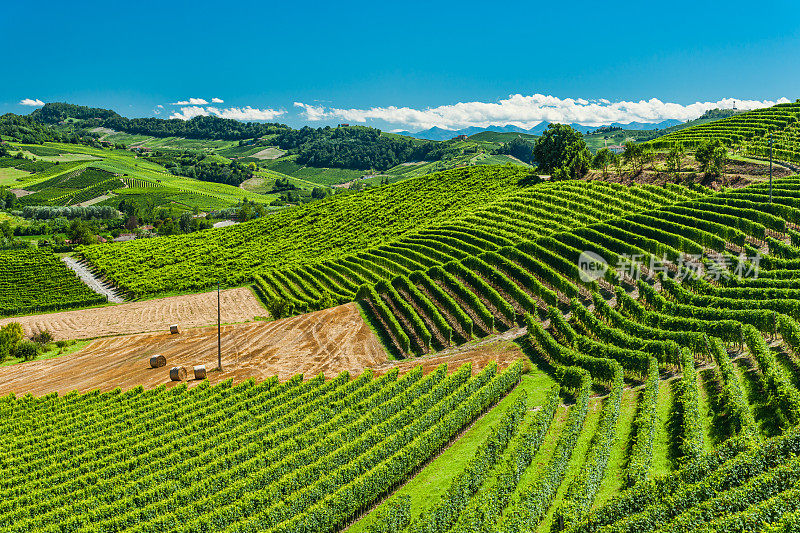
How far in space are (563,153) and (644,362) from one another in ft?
217

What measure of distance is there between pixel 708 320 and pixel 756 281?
7944 mm

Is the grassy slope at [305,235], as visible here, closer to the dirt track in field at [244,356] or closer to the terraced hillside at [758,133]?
the dirt track in field at [244,356]

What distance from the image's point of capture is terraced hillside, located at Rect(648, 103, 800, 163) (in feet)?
232

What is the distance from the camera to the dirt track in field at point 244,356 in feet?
134

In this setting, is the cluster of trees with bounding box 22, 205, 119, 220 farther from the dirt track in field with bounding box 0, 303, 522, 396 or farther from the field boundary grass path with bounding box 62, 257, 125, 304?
the dirt track in field with bounding box 0, 303, 522, 396

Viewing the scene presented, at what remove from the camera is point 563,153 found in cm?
8962

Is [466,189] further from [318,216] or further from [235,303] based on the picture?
[235,303]

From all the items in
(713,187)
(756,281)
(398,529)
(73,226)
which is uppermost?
(73,226)

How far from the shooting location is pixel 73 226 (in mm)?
117188

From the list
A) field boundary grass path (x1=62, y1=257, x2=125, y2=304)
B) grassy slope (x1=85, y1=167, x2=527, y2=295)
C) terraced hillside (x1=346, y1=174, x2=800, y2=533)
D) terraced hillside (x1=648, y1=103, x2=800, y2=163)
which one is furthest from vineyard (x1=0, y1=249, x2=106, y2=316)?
terraced hillside (x1=648, y1=103, x2=800, y2=163)

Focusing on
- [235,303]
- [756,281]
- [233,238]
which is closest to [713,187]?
[756,281]

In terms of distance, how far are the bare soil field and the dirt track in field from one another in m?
6.19

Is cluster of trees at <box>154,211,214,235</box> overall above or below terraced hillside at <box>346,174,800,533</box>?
above

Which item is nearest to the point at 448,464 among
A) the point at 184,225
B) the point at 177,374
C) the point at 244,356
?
the point at 177,374
